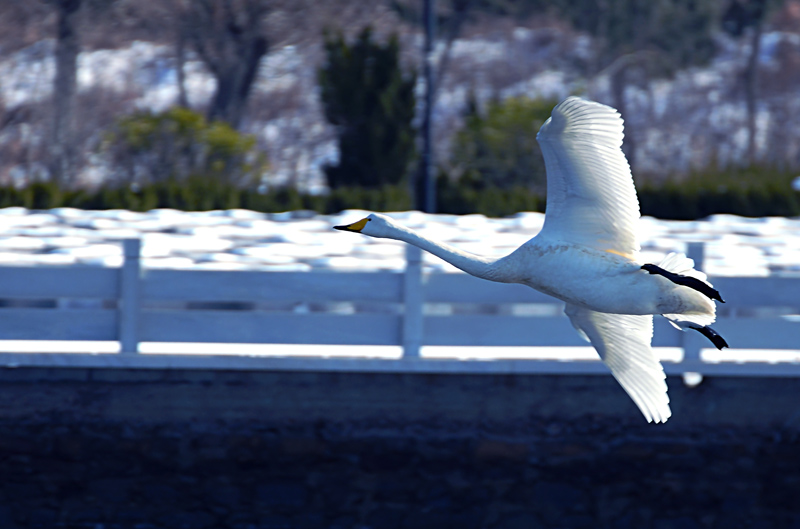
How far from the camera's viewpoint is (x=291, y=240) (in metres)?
10.9

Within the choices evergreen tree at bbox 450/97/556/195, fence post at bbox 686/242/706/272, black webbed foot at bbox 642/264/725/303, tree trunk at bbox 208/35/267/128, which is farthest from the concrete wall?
tree trunk at bbox 208/35/267/128

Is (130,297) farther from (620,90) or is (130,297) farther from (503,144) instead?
(620,90)

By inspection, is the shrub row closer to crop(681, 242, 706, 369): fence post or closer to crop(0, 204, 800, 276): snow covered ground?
crop(0, 204, 800, 276): snow covered ground

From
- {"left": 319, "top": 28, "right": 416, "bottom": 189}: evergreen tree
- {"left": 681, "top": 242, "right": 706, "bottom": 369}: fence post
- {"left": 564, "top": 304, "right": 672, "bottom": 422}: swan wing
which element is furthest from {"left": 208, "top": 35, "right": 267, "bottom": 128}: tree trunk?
{"left": 564, "top": 304, "right": 672, "bottom": 422}: swan wing

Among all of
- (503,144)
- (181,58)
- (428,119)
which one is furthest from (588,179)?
(181,58)

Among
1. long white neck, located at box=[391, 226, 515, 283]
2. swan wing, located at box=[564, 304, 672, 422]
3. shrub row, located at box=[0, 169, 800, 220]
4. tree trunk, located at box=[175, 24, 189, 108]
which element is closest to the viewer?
long white neck, located at box=[391, 226, 515, 283]

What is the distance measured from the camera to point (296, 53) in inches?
1097

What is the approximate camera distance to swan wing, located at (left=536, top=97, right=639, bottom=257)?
5227 millimetres

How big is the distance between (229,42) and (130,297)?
1922 cm

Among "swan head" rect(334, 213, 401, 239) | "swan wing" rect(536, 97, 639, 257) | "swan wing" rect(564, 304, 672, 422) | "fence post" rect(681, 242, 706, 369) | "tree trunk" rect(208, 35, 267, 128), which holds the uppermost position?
"tree trunk" rect(208, 35, 267, 128)

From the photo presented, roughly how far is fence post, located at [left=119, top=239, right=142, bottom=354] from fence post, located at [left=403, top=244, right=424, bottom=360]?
1915mm

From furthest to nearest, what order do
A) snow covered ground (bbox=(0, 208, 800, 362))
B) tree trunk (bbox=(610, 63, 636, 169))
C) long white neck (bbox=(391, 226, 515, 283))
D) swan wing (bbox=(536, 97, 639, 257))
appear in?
tree trunk (bbox=(610, 63, 636, 169)) < snow covered ground (bbox=(0, 208, 800, 362)) < long white neck (bbox=(391, 226, 515, 283)) < swan wing (bbox=(536, 97, 639, 257))

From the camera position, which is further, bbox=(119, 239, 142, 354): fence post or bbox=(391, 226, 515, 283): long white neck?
bbox=(119, 239, 142, 354): fence post

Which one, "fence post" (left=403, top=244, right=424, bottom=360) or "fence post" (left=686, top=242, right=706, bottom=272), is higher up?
"fence post" (left=686, top=242, right=706, bottom=272)
